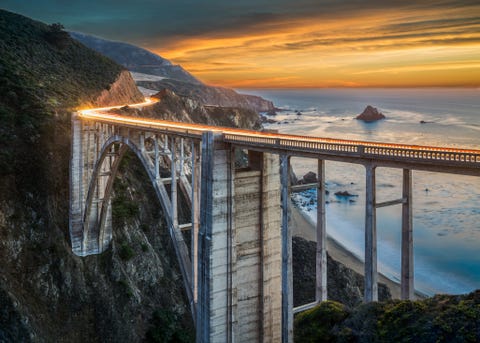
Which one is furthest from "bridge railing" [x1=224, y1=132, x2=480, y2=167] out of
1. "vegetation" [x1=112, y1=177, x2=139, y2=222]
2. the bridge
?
"vegetation" [x1=112, y1=177, x2=139, y2=222]

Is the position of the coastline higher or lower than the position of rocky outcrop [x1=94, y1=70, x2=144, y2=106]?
lower

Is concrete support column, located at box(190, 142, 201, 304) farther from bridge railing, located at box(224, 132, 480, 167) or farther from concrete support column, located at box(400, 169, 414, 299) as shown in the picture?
concrete support column, located at box(400, 169, 414, 299)

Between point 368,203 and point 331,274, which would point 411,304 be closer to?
point 368,203

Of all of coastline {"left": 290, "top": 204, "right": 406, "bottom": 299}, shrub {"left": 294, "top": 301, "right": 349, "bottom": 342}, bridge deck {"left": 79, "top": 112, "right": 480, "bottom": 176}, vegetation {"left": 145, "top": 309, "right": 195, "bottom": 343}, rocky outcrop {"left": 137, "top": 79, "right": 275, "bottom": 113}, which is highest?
rocky outcrop {"left": 137, "top": 79, "right": 275, "bottom": 113}

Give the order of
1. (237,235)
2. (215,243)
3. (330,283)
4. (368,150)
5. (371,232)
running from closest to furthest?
(371,232) → (368,150) → (215,243) → (237,235) → (330,283)

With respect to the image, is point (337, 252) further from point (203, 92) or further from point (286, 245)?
point (203, 92)

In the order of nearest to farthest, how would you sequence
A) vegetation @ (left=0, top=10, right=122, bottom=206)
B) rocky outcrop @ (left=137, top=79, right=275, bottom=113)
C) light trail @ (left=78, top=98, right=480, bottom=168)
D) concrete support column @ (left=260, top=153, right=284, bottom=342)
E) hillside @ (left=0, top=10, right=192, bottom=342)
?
light trail @ (left=78, top=98, right=480, bottom=168) → concrete support column @ (left=260, top=153, right=284, bottom=342) → hillside @ (left=0, top=10, right=192, bottom=342) → vegetation @ (left=0, top=10, right=122, bottom=206) → rocky outcrop @ (left=137, top=79, right=275, bottom=113)

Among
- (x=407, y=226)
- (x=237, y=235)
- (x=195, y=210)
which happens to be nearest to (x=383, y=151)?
(x=407, y=226)
